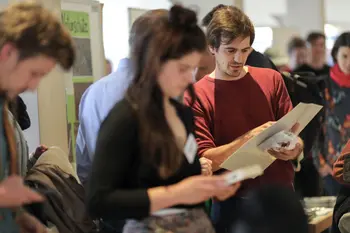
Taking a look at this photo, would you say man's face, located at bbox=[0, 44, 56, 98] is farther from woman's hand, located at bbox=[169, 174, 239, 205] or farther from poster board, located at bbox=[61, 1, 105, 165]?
poster board, located at bbox=[61, 1, 105, 165]

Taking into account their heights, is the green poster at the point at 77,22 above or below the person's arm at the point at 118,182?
above

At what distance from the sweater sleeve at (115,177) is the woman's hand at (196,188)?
0.24ft

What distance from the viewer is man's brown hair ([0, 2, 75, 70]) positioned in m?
1.32

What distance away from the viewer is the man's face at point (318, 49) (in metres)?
5.48

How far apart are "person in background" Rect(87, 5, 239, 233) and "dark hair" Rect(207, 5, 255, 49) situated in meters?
0.68

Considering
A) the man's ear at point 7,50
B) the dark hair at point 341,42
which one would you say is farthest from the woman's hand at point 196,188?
the dark hair at point 341,42

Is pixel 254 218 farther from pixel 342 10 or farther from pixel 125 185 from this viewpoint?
pixel 342 10

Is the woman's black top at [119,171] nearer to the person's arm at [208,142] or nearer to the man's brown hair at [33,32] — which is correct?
the man's brown hair at [33,32]

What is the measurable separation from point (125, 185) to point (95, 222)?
921mm

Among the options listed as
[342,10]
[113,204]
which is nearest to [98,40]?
[113,204]

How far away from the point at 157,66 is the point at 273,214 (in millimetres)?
405

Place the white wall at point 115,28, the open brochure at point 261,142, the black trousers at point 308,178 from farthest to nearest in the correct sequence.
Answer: the white wall at point 115,28 < the black trousers at point 308,178 < the open brochure at point 261,142

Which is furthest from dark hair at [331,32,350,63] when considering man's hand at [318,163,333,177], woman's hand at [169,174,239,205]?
woman's hand at [169,174,239,205]

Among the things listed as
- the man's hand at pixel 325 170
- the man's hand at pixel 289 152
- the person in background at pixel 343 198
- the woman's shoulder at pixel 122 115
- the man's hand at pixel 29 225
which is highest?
the woman's shoulder at pixel 122 115
